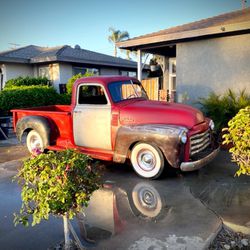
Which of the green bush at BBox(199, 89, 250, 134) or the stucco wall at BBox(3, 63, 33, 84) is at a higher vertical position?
the stucco wall at BBox(3, 63, 33, 84)

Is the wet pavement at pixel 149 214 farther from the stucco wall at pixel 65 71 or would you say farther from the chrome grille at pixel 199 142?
the stucco wall at pixel 65 71

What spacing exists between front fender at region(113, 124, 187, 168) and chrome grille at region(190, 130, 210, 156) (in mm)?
365

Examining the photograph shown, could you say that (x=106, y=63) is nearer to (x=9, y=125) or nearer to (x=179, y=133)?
(x=9, y=125)

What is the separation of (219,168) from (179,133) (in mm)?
→ 1921

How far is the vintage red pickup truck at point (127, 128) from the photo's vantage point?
5369mm

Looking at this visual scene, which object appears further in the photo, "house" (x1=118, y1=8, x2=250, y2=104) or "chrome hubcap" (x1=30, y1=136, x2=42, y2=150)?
"house" (x1=118, y1=8, x2=250, y2=104)

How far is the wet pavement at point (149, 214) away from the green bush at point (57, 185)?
846 millimetres

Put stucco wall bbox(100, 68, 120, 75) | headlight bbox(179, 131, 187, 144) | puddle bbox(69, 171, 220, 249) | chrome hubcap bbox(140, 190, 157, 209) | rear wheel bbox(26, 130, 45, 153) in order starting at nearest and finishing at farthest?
puddle bbox(69, 171, 220, 249), chrome hubcap bbox(140, 190, 157, 209), headlight bbox(179, 131, 187, 144), rear wheel bbox(26, 130, 45, 153), stucco wall bbox(100, 68, 120, 75)

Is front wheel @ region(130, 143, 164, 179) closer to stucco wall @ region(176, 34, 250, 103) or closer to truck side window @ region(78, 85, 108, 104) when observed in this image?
truck side window @ region(78, 85, 108, 104)

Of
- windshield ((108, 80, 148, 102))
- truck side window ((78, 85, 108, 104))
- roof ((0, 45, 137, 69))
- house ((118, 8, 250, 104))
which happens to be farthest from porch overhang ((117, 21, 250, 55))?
roof ((0, 45, 137, 69))

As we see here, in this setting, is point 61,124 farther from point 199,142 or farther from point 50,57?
point 50,57

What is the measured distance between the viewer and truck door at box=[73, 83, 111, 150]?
6.27 meters

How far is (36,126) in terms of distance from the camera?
7176 mm

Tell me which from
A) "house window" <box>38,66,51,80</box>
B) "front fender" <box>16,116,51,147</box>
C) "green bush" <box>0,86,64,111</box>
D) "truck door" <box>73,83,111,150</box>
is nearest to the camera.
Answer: "truck door" <box>73,83,111,150</box>
